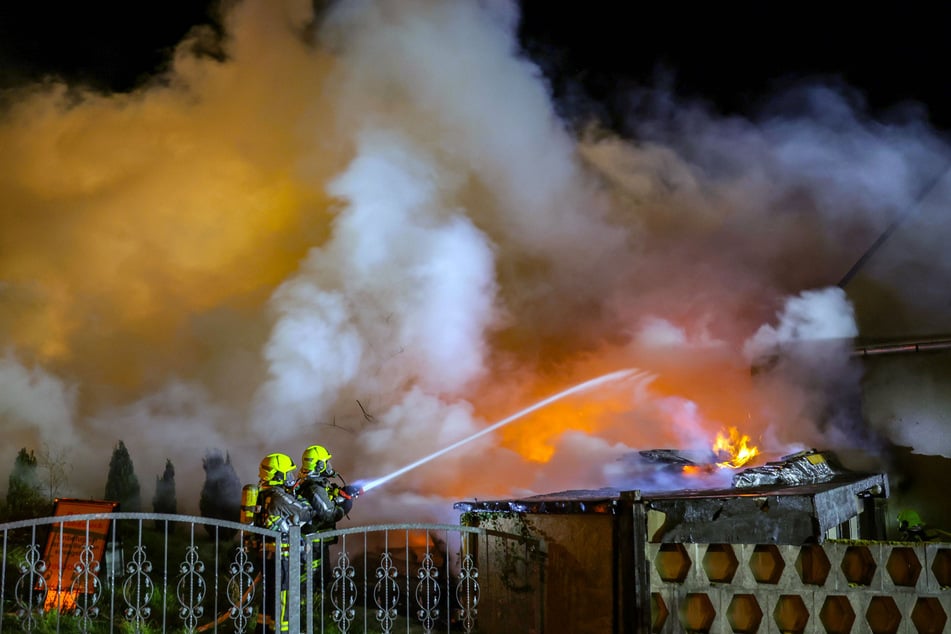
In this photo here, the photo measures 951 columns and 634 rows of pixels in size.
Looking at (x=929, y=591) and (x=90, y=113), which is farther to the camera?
(x=90, y=113)

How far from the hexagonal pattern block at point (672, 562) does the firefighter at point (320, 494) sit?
122 inches

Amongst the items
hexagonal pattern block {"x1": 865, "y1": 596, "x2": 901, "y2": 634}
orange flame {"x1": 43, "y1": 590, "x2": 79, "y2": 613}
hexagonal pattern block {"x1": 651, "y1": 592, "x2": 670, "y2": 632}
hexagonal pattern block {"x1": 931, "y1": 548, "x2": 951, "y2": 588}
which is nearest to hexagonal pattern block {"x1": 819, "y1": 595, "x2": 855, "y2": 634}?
hexagonal pattern block {"x1": 865, "y1": 596, "x2": 901, "y2": 634}

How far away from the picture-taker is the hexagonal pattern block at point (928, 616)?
454 centimetres

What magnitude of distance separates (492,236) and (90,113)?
28.8ft

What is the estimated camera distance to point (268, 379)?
45.5ft

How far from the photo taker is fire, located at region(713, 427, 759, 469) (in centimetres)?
1014

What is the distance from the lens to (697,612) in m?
5.27

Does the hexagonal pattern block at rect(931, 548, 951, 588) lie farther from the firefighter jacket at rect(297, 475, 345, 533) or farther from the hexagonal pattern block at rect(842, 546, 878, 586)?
the firefighter jacket at rect(297, 475, 345, 533)

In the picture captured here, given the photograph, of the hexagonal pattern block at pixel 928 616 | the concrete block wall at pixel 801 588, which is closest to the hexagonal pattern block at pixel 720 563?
the concrete block wall at pixel 801 588

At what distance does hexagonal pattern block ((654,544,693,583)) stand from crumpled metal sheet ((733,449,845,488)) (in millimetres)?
2457

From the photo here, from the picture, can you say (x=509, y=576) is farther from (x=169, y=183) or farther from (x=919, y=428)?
(x=169, y=183)

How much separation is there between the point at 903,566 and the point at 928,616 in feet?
1.04

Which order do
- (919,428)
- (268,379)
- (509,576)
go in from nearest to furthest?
(509,576) → (919,428) → (268,379)

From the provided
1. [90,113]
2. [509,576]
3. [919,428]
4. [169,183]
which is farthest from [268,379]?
[919,428]
